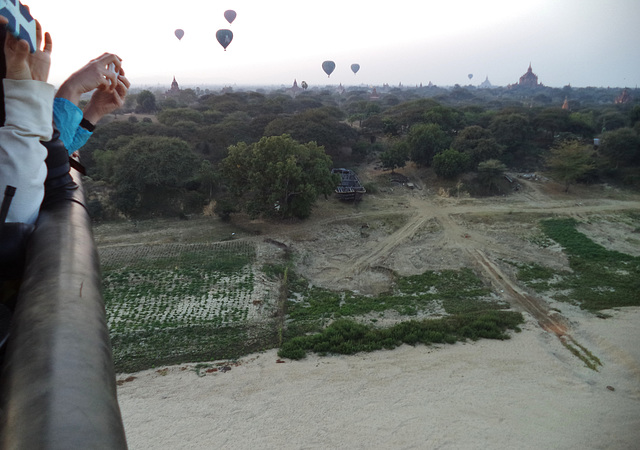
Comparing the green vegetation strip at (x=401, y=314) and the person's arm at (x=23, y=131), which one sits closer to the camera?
the person's arm at (x=23, y=131)

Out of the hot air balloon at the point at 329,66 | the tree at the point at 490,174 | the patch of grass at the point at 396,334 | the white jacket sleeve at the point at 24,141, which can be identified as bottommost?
the patch of grass at the point at 396,334

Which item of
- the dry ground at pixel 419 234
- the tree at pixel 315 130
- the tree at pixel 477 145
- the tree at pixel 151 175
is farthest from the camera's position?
the tree at pixel 315 130

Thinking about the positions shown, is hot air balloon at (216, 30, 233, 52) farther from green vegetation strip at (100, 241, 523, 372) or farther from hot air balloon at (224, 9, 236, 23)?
green vegetation strip at (100, 241, 523, 372)

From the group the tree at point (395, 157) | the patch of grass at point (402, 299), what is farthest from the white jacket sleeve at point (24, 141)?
the tree at point (395, 157)

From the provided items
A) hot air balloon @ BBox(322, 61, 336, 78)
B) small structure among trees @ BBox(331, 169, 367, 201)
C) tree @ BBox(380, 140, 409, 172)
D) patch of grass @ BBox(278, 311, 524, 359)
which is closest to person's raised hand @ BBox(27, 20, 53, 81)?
patch of grass @ BBox(278, 311, 524, 359)

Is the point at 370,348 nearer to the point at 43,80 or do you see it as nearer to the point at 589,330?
the point at 589,330

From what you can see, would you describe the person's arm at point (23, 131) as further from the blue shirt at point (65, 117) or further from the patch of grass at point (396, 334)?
the patch of grass at point (396, 334)
